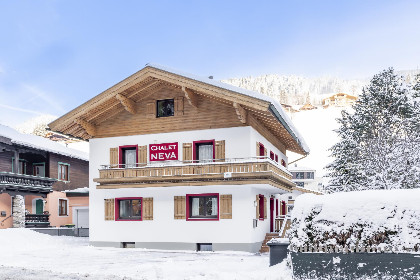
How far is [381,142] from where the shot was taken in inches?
1217

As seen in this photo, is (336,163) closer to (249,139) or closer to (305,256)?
(249,139)

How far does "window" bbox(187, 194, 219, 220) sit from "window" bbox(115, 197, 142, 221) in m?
3.21

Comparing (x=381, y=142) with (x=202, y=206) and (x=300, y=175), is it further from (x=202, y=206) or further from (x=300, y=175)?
(x=300, y=175)

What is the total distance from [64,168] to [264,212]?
Answer: 2303cm

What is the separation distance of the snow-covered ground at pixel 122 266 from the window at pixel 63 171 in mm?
16714

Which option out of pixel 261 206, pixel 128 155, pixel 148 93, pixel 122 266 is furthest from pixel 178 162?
pixel 122 266

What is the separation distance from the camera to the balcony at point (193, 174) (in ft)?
72.0

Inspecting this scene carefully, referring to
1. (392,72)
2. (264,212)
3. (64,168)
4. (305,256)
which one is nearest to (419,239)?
(305,256)

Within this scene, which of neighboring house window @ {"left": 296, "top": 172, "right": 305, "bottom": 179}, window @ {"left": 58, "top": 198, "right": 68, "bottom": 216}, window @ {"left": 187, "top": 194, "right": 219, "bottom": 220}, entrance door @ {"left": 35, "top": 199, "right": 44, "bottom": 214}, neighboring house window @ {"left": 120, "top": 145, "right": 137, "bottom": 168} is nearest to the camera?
window @ {"left": 187, "top": 194, "right": 219, "bottom": 220}

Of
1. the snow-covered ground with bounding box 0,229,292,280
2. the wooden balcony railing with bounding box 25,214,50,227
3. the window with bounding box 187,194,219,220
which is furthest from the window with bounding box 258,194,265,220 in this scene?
the wooden balcony railing with bounding box 25,214,50,227

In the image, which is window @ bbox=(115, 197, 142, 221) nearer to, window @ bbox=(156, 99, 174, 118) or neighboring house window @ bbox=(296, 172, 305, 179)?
window @ bbox=(156, 99, 174, 118)

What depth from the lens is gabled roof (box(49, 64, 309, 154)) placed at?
72.2 ft

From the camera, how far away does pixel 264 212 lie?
26.0 metres

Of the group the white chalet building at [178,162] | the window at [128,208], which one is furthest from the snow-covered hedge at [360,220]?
the window at [128,208]
